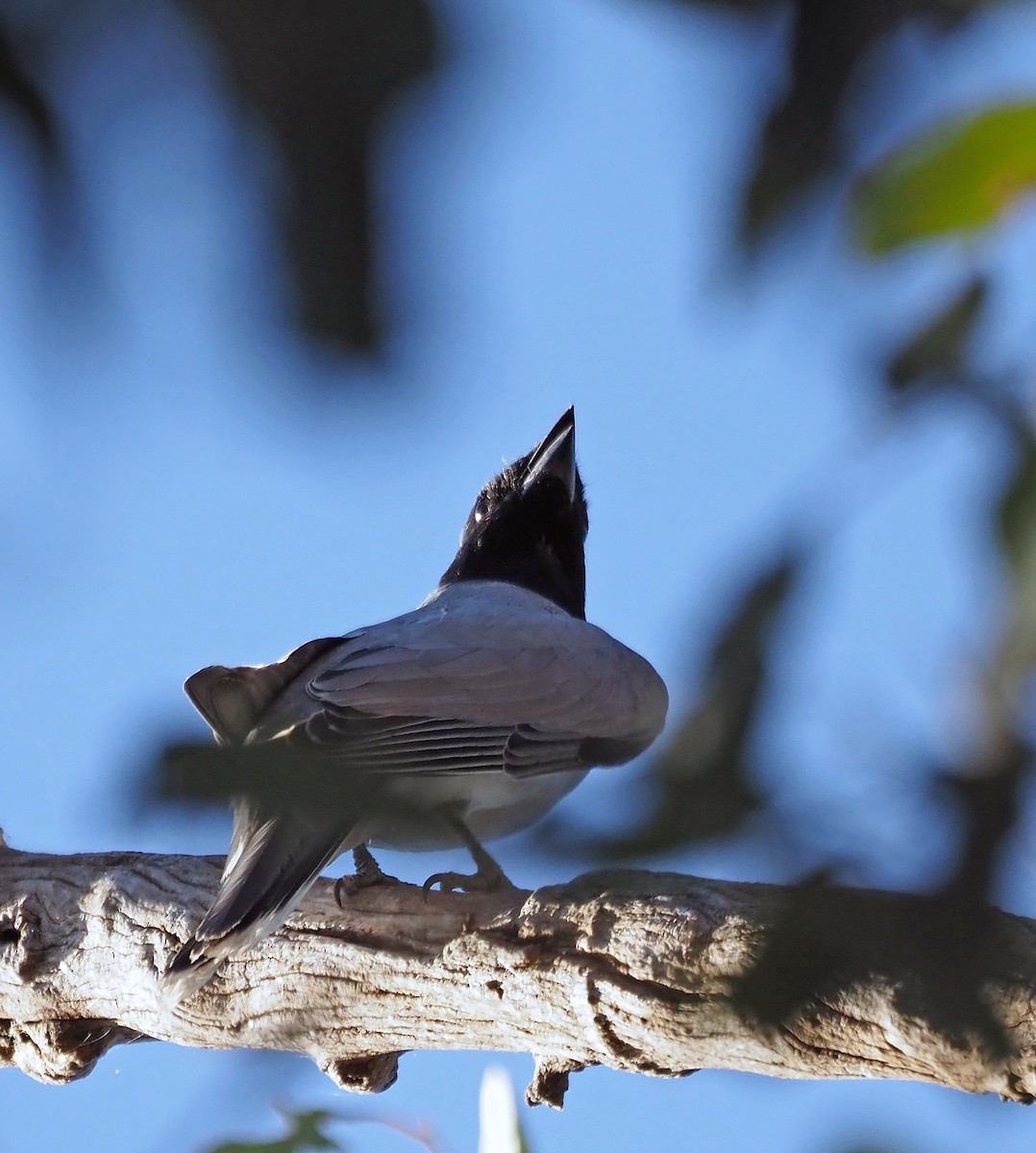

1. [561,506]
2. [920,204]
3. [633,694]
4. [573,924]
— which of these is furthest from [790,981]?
[561,506]

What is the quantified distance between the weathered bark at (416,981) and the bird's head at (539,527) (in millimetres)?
2489

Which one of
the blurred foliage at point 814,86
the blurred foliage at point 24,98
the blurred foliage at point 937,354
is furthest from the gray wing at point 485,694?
the blurred foliage at point 24,98

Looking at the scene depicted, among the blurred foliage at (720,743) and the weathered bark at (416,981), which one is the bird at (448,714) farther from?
the blurred foliage at (720,743)

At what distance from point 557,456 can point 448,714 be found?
2388mm

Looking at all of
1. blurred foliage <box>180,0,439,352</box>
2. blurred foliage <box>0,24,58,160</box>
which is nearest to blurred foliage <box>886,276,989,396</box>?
blurred foliage <box>180,0,439,352</box>

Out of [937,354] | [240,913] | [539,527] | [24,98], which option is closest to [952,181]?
[937,354]

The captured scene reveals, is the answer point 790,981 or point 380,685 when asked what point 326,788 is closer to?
point 790,981

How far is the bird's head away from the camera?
587 cm

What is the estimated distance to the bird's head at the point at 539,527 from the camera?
5.87 m

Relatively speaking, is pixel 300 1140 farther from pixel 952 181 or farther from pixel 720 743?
pixel 952 181

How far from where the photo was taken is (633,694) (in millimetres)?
4363

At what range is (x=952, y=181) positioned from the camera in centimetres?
101

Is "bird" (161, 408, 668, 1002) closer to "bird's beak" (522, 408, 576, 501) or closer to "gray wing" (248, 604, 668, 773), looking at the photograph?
"gray wing" (248, 604, 668, 773)

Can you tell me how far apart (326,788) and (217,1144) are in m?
1.06
